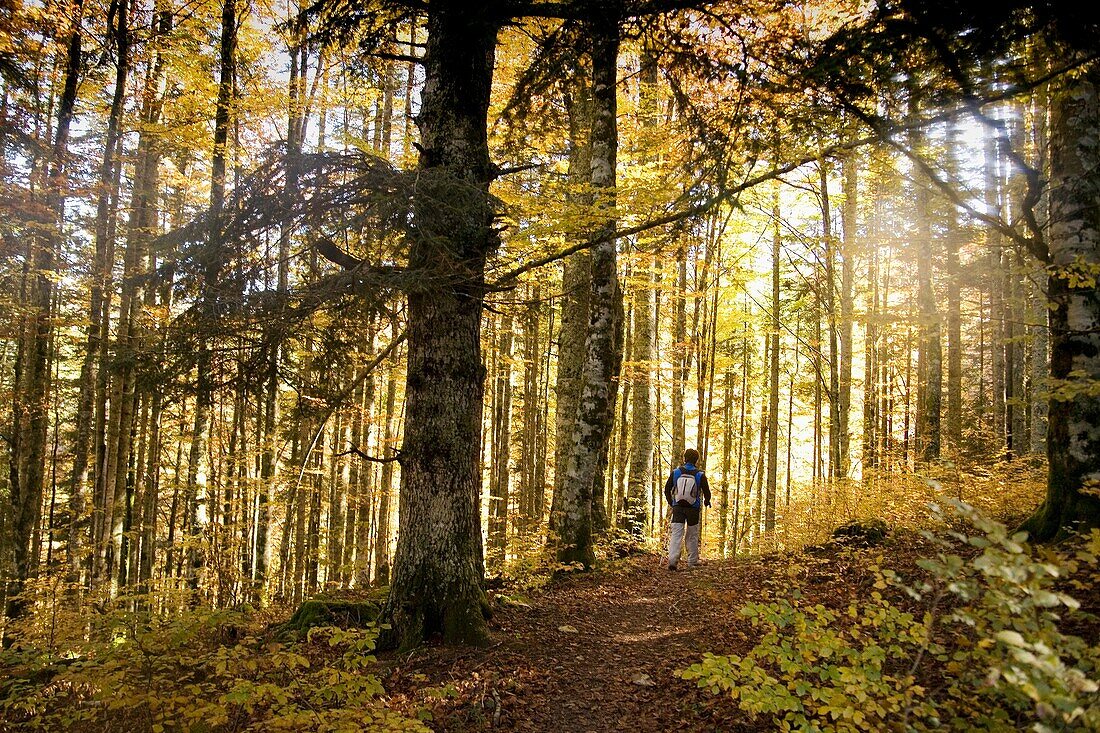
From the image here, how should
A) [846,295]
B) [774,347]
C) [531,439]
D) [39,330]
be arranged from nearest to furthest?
[39,330], [846,295], [774,347], [531,439]

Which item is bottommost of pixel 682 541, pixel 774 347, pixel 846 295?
pixel 682 541

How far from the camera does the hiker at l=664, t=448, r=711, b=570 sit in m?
9.14

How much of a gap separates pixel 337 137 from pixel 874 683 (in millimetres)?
12356

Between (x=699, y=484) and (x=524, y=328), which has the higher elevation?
(x=524, y=328)

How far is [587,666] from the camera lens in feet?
17.0

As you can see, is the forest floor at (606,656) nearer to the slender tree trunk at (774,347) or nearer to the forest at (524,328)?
the forest at (524,328)

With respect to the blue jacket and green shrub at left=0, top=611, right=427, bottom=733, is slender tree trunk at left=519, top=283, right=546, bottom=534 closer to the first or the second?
the blue jacket

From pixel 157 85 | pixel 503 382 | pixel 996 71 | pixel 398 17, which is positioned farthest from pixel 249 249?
pixel 503 382

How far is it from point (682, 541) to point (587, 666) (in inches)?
180

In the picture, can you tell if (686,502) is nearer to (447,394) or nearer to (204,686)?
(447,394)

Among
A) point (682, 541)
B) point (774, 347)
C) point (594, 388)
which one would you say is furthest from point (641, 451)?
point (774, 347)

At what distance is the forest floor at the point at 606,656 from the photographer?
165 inches

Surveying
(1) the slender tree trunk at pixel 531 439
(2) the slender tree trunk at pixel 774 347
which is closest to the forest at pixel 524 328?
(2) the slender tree trunk at pixel 774 347

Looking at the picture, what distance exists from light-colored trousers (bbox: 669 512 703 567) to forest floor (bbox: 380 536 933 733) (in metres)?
1.11
